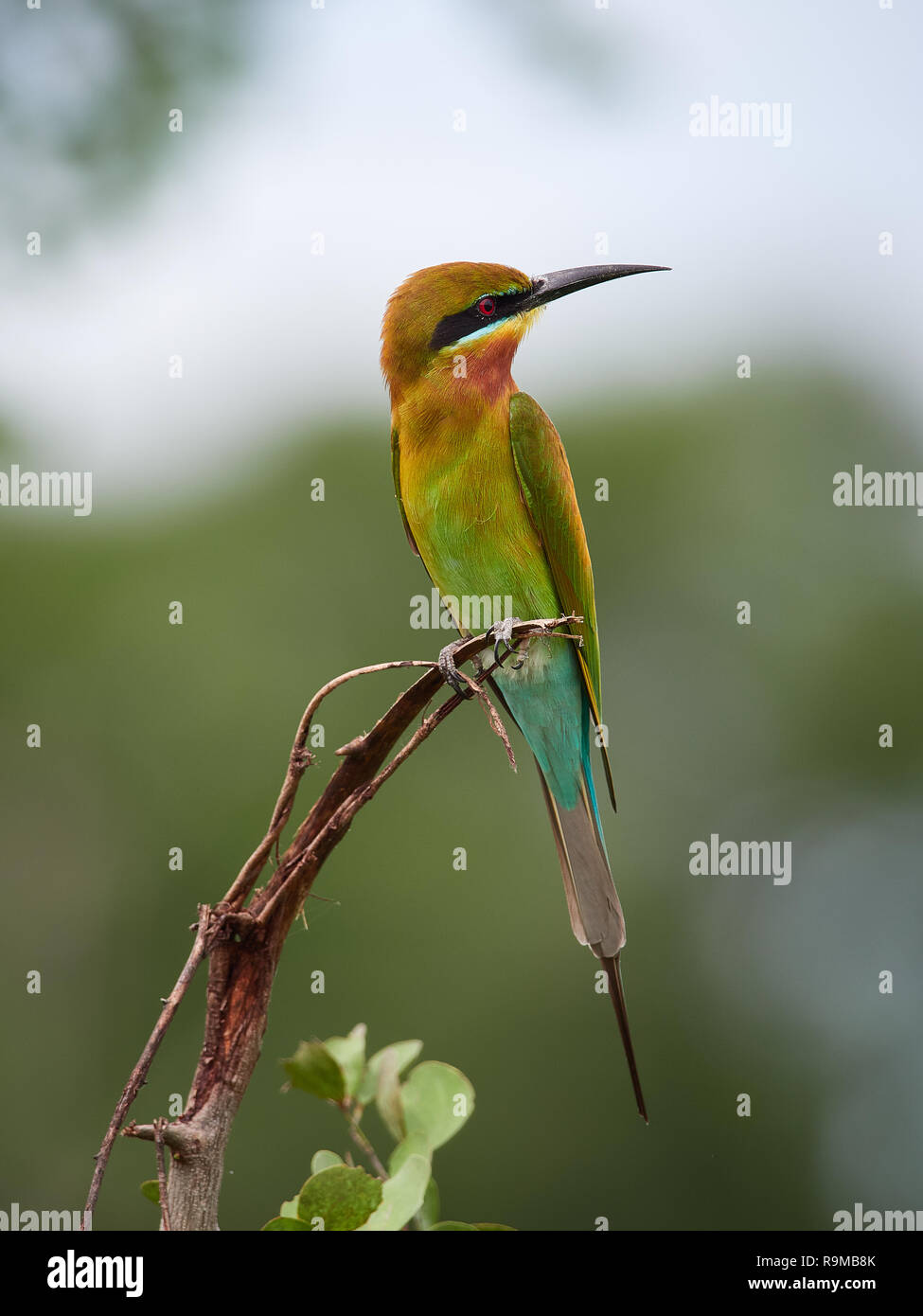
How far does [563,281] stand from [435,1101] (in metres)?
1.63

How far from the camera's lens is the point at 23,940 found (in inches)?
152

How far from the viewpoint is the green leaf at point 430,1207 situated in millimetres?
1024

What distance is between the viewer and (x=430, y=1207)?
41.7 inches

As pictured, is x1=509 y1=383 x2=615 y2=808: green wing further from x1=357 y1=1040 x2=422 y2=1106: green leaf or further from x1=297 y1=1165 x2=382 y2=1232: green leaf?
x1=297 y1=1165 x2=382 y2=1232: green leaf

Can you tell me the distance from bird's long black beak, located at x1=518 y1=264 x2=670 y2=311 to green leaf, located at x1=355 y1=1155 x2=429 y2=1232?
167cm

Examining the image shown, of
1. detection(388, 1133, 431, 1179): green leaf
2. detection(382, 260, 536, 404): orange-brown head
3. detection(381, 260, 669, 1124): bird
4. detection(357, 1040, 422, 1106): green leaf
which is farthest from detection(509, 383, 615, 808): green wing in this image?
detection(388, 1133, 431, 1179): green leaf

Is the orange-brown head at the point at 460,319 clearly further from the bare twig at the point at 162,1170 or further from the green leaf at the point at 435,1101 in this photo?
the bare twig at the point at 162,1170

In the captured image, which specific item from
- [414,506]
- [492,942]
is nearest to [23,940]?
[492,942]

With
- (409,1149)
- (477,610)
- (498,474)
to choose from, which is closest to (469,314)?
(498,474)

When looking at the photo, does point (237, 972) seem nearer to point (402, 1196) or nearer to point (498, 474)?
point (402, 1196)

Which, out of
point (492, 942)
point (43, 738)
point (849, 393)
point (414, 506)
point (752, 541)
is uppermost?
point (849, 393)

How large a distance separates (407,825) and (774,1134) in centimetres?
193

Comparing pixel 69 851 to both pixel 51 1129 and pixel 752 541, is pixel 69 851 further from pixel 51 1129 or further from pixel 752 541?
pixel 752 541

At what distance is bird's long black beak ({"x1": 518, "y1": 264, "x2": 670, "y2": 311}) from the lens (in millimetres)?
2160
